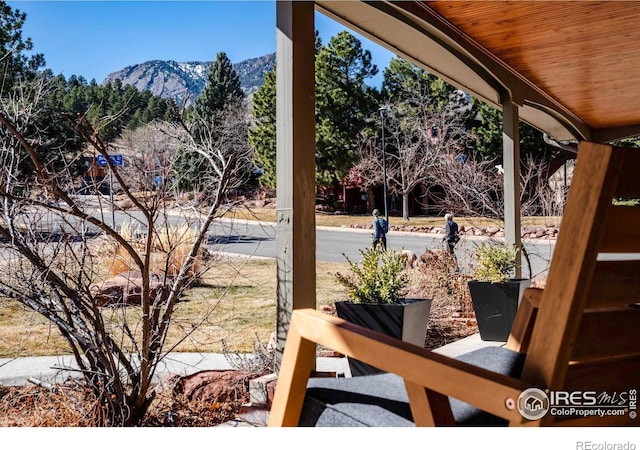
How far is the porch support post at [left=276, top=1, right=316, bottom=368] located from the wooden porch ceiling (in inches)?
26.0

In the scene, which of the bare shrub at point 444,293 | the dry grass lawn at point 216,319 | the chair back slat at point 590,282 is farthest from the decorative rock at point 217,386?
the chair back slat at point 590,282

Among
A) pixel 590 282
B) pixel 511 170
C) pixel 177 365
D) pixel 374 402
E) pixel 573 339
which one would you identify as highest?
pixel 511 170

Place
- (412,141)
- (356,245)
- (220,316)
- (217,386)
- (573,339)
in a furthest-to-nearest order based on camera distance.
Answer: (412,141) < (356,245) < (220,316) < (217,386) < (573,339)

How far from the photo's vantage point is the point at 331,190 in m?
23.9

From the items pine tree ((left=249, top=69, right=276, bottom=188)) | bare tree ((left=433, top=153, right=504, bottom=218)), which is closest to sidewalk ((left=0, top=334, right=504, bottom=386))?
bare tree ((left=433, top=153, right=504, bottom=218))

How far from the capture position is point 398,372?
112 centimetres

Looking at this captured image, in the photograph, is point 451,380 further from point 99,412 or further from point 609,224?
point 99,412

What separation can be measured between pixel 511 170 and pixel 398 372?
386 centimetres

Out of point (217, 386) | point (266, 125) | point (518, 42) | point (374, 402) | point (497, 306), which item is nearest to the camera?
point (374, 402)

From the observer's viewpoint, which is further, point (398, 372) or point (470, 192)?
point (470, 192)

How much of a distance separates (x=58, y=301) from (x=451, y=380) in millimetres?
2031

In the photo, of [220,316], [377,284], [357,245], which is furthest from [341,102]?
[377,284]

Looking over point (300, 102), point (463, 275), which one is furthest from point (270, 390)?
point (463, 275)

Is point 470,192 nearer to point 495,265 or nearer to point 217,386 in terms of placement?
point 495,265
